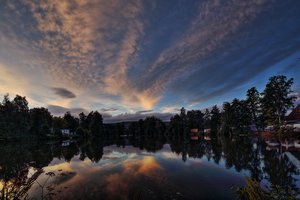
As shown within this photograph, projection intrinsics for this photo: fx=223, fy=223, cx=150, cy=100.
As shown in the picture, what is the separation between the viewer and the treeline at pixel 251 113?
164ft

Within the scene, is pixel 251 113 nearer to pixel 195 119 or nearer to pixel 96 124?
pixel 195 119

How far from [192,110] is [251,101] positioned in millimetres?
61114

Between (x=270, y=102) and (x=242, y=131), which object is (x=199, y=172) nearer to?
(x=270, y=102)

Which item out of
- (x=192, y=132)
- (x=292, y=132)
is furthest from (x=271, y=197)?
(x=192, y=132)

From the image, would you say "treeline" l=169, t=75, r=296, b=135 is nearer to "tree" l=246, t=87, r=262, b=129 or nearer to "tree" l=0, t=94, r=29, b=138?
"tree" l=246, t=87, r=262, b=129

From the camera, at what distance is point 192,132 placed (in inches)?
4803

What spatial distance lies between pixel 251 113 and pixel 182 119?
50.2m

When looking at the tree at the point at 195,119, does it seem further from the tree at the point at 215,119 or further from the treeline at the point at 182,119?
the tree at the point at 215,119

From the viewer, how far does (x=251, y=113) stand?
232 ft

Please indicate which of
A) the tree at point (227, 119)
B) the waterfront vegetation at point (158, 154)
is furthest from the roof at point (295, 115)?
the tree at point (227, 119)

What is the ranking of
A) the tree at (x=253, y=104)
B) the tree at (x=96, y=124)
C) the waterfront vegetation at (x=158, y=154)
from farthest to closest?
1. the tree at (x=96, y=124)
2. the tree at (x=253, y=104)
3. the waterfront vegetation at (x=158, y=154)

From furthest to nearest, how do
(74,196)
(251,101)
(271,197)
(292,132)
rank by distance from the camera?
(251,101) → (292,132) → (74,196) → (271,197)

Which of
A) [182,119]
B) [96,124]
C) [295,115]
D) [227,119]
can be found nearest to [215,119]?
[182,119]

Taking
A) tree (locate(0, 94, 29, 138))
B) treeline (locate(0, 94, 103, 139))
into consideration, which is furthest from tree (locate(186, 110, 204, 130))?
tree (locate(0, 94, 29, 138))
